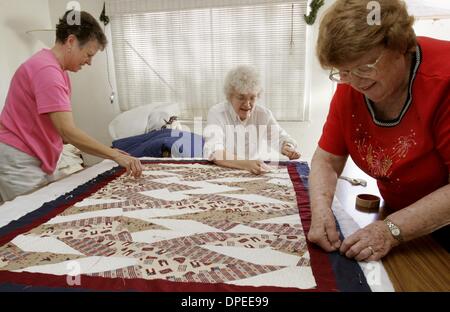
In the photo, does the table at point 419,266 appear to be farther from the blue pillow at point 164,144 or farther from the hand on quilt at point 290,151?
the blue pillow at point 164,144

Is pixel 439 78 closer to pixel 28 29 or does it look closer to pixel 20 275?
pixel 20 275

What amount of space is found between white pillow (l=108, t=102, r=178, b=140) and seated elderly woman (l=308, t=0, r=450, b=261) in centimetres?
237

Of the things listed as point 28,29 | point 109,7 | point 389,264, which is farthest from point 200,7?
point 389,264

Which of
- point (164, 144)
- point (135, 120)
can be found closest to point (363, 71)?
point (164, 144)

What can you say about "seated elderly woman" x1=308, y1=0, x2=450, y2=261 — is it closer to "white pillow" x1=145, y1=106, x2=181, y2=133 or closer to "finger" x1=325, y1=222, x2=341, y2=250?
"finger" x1=325, y1=222, x2=341, y2=250

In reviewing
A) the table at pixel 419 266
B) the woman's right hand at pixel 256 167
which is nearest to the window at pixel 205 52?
the woman's right hand at pixel 256 167

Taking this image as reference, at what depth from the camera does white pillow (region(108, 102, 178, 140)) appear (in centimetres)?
298

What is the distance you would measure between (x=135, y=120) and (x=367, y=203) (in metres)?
2.46

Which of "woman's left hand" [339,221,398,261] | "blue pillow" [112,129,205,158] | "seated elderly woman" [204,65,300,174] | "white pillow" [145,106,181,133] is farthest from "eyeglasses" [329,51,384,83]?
"white pillow" [145,106,181,133]

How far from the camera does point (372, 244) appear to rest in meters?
0.73

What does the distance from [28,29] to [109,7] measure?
0.81 meters

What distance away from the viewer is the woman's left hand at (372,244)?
0.72 metres

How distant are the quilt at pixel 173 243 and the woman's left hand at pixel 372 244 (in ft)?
0.10
